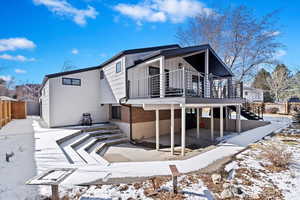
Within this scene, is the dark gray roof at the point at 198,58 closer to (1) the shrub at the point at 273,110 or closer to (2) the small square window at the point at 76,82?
(2) the small square window at the point at 76,82

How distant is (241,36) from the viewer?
53.6 feet

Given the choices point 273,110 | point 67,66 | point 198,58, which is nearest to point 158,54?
point 198,58

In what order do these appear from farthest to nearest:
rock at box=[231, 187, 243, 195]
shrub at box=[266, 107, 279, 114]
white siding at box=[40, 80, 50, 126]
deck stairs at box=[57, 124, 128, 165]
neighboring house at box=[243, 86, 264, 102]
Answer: neighboring house at box=[243, 86, 264, 102]
shrub at box=[266, 107, 279, 114]
white siding at box=[40, 80, 50, 126]
deck stairs at box=[57, 124, 128, 165]
rock at box=[231, 187, 243, 195]

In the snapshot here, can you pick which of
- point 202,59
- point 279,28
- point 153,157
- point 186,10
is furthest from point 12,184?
point 279,28

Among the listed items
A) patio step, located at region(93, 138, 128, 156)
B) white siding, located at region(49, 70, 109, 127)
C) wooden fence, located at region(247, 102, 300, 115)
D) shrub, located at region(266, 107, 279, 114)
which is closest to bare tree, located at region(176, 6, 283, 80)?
wooden fence, located at region(247, 102, 300, 115)

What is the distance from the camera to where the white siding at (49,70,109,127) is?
399 inches

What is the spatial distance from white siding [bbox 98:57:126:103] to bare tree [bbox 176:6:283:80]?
12297 mm

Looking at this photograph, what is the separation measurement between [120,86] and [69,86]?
3.60 m

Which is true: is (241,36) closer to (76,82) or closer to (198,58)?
(198,58)

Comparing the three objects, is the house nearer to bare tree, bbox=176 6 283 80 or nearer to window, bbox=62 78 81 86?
window, bbox=62 78 81 86

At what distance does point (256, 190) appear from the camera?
3479mm

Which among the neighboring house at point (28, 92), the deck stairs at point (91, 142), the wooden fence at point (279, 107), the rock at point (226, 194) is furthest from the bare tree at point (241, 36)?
the neighboring house at point (28, 92)

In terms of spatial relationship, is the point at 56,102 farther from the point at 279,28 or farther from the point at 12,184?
the point at 279,28

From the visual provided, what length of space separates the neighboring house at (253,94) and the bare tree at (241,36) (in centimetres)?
2027
